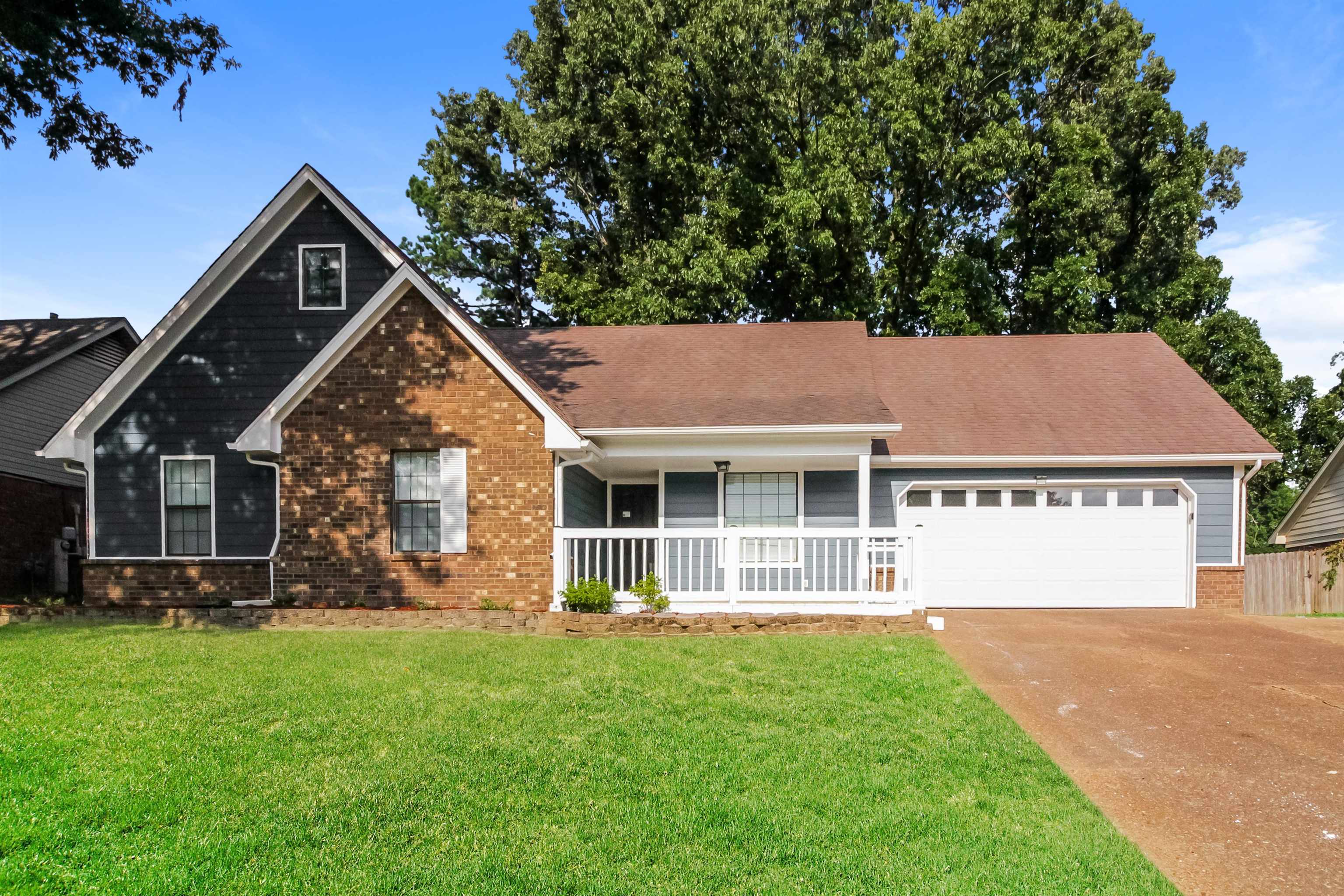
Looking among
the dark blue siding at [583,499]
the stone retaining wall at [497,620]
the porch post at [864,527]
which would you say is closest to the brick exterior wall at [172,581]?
the stone retaining wall at [497,620]

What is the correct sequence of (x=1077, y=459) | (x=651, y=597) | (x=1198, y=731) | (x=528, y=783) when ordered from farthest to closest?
(x=1077, y=459) → (x=651, y=597) → (x=1198, y=731) → (x=528, y=783)

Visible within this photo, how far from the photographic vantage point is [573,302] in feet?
86.9

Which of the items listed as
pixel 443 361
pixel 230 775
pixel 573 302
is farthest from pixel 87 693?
pixel 573 302

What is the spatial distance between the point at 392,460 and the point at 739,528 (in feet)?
15.3

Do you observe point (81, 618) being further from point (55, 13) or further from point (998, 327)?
point (998, 327)

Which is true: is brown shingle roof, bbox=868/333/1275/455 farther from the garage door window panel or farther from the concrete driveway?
the concrete driveway

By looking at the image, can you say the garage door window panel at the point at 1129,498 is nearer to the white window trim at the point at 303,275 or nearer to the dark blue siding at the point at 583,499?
the dark blue siding at the point at 583,499

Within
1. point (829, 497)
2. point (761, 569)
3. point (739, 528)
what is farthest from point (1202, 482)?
point (739, 528)

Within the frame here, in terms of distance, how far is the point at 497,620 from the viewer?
1181 cm

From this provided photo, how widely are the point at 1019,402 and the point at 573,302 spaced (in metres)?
13.2

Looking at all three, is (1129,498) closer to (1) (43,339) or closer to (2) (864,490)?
(2) (864,490)

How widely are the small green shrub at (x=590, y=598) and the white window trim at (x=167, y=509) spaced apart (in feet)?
19.2

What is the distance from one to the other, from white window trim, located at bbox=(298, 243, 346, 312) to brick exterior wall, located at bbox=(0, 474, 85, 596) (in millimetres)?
8119

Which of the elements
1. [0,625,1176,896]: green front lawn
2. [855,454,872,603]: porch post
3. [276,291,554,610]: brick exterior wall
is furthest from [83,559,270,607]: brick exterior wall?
[855,454,872,603]: porch post
